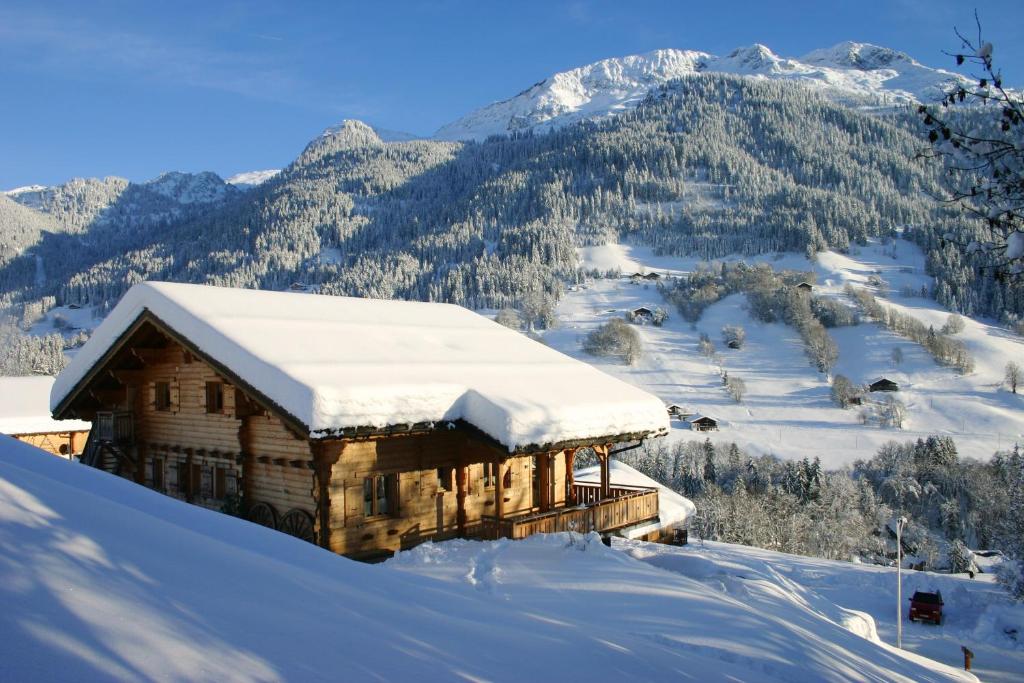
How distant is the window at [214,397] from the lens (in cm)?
1714

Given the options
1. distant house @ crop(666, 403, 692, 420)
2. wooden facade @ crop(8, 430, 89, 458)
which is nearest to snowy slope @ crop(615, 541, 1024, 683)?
wooden facade @ crop(8, 430, 89, 458)

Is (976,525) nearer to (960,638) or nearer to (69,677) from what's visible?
(960,638)

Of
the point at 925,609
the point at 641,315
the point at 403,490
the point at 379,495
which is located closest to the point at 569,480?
the point at 403,490

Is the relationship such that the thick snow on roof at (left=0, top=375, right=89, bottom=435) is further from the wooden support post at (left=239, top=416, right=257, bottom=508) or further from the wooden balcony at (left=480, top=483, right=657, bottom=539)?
the wooden balcony at (left=480, top=483, right=657, bottom=539)

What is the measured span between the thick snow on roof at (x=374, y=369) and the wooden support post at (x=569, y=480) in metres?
2.23

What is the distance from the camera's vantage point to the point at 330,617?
489 centimetres

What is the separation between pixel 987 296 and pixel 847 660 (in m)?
122

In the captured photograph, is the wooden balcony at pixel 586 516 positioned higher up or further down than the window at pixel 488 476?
further down

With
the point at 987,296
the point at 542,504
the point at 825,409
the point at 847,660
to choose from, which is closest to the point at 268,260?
the point at 825,409

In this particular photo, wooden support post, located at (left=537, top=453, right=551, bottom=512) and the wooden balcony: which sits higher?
wooden support post, located at (left=537, top=453, right=551, bottom=512)

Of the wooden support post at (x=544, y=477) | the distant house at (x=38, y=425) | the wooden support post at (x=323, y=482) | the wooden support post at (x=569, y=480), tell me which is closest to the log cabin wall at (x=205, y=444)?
the wooden support post at (x=323, y=482)

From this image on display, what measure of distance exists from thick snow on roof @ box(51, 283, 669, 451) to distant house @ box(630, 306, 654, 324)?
292ft

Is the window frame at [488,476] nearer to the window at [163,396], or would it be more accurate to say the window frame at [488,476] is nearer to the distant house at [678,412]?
the window at [163,396]

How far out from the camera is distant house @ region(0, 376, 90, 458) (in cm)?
3034
